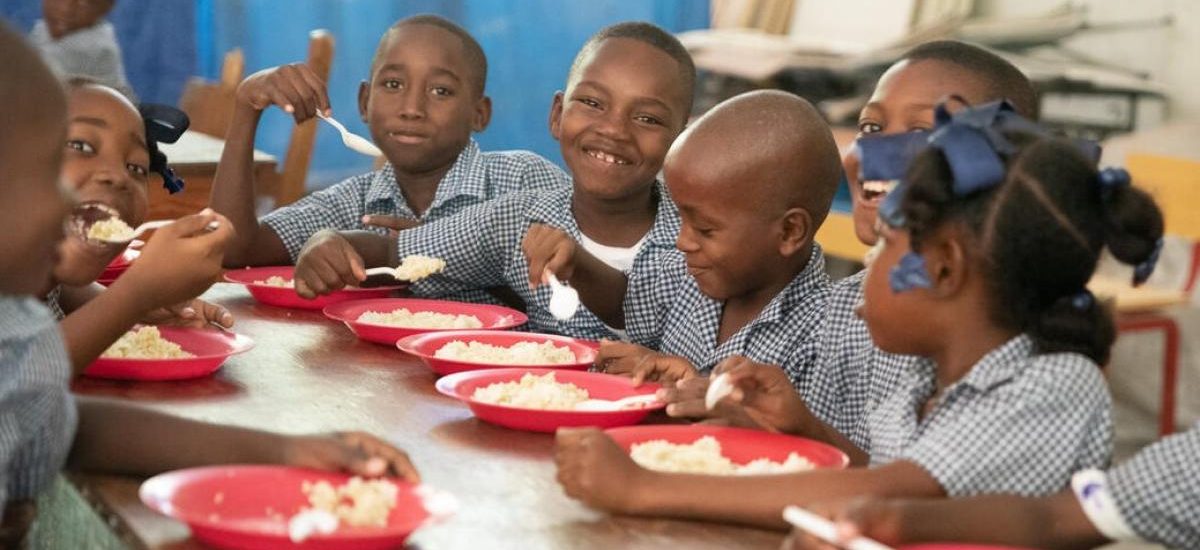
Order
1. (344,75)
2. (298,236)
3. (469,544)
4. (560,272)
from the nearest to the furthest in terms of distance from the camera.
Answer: (469,544) < (560,272) < (298,236) < (344,75)

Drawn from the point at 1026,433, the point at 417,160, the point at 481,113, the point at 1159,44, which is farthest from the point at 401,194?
the point at 1159,44

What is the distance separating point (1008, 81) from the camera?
6.90 feet

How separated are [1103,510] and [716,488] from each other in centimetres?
36

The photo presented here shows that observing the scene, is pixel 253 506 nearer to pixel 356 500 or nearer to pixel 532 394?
pixel 356 500

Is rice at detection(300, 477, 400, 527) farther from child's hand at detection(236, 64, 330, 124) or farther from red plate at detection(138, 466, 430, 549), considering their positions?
child's hand at detection(236, 64, 330, 124)

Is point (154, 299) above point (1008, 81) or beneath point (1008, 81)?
beneath

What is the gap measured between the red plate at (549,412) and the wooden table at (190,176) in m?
2.22

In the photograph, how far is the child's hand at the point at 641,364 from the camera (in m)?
2.02

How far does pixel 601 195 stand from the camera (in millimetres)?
2691

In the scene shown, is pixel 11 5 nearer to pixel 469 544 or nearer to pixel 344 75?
pixel 344 75

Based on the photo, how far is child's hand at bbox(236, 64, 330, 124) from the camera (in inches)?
115

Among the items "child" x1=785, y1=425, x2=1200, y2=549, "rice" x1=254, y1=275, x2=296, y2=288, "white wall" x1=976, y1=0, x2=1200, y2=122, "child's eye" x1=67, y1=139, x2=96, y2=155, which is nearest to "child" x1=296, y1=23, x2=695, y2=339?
"rice" x1=254, y1=275, x2=296, y2=288

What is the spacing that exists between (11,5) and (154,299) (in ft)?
15.1

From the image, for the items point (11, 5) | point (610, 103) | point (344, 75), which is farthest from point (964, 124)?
point (11, 5)
